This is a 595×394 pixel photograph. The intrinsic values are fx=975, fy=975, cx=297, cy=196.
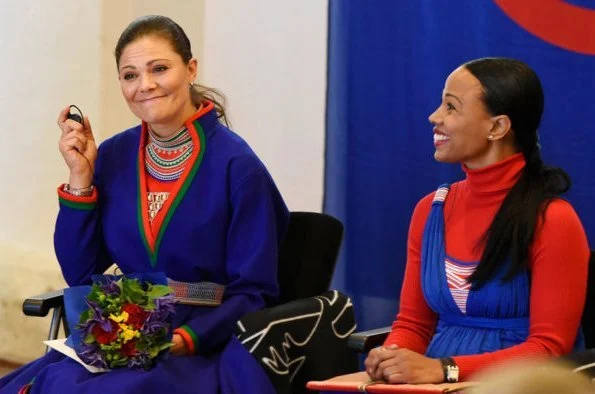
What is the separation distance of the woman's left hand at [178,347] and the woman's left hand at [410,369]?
1.85ft

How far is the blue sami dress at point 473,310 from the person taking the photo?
7.34 ft

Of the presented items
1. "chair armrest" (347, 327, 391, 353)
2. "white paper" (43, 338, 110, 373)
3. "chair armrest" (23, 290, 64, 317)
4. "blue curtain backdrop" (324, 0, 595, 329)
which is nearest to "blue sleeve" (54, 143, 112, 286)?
"chair armrest" (23, 290, 64, 317)

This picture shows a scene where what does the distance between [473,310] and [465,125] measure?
0.44 metres

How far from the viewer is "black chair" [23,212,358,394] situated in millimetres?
2418

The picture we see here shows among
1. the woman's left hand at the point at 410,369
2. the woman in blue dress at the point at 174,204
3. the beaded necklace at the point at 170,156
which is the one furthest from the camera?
the beaded necklace at the point at 170,156

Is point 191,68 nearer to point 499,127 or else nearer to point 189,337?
point 189,337

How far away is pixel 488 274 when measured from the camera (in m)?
2.23

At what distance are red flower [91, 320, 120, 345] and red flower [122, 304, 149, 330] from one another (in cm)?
4

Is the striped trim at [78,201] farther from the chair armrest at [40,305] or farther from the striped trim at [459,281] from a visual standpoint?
the striped trim at [459,281]

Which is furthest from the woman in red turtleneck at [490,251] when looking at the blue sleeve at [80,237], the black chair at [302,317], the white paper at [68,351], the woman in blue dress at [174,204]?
the blue sleeve at [80,237]

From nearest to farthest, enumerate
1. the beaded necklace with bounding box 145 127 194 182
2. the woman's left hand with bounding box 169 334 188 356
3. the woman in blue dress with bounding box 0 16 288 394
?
the woman's left hand with bounding box 169 334 188 356
the woman in blue dress with bounding box 0 16 288 394
the beaded necklace with bounding box 145 127 194 182

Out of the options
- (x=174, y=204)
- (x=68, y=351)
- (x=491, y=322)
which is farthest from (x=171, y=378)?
(x=491, y=322)

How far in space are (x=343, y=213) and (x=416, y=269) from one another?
38.7 inches

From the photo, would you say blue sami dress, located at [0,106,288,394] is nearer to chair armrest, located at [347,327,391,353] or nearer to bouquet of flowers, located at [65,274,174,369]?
bouquet of flowers, located at [65,274,174,369]
